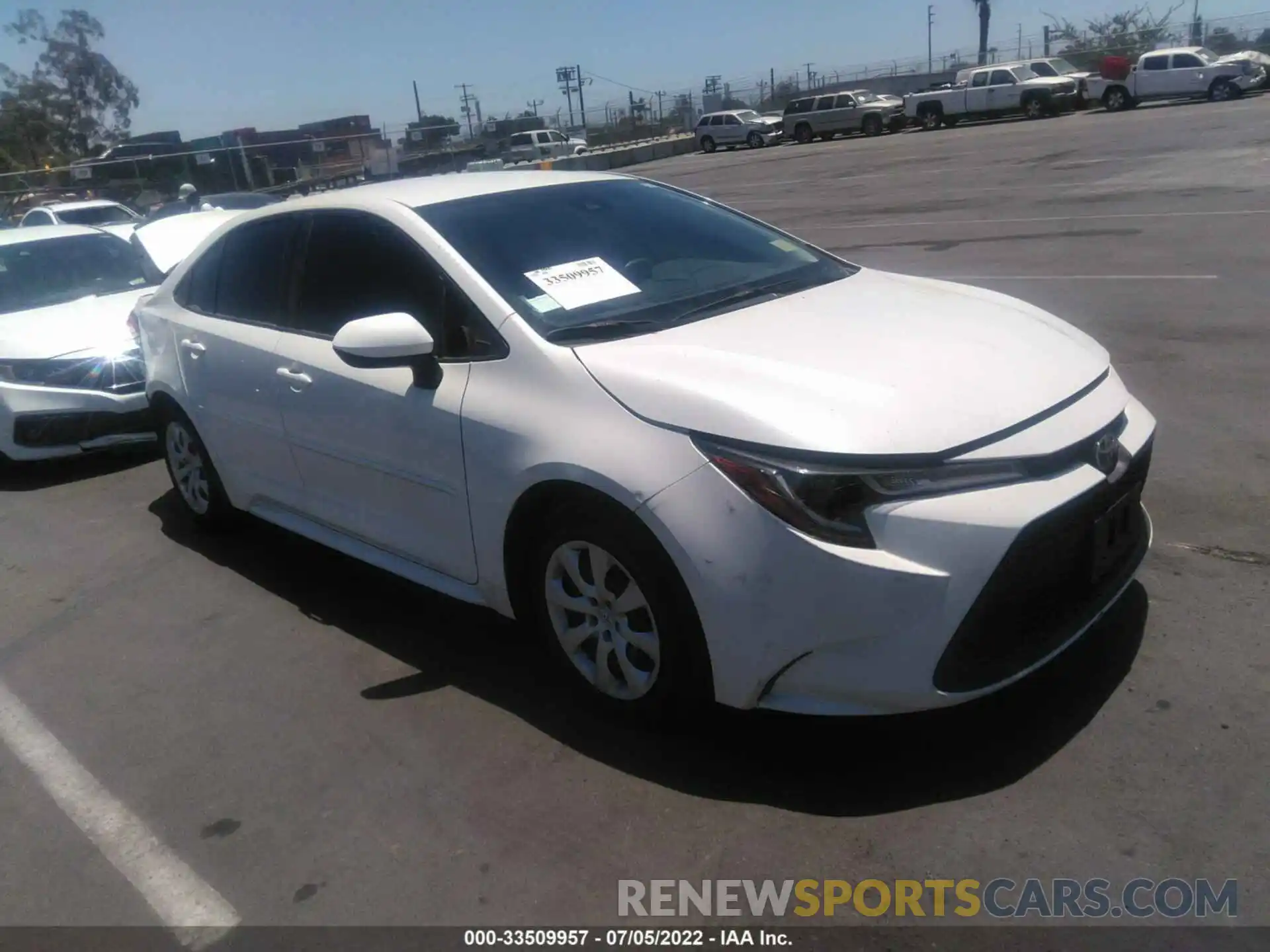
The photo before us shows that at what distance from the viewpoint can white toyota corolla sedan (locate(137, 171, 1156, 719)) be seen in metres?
2.88

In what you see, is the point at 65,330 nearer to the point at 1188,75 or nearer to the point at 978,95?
the point at 1188,75

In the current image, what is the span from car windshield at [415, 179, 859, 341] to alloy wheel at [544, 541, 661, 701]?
2.45ft

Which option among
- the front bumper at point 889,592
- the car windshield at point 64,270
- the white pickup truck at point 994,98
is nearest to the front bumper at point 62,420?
the car windshield at point 64,270

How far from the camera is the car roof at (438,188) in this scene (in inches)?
171

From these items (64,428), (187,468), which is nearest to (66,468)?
(64,428)

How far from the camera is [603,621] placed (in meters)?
3.43

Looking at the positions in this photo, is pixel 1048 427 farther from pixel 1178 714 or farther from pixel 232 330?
pixel 232 330

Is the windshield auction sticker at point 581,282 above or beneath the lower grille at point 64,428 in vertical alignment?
above

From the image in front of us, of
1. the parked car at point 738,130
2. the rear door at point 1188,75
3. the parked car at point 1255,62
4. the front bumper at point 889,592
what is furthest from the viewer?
the parked car at point 738,130

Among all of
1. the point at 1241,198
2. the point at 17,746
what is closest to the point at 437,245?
the point at 17,746

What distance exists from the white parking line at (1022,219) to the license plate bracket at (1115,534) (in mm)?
10407

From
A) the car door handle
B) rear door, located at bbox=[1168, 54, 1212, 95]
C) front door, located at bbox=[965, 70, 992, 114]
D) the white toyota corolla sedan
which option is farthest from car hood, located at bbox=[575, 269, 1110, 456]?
front door, located at bbox=[965, 70, 992, 114]

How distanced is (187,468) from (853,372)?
3873mm

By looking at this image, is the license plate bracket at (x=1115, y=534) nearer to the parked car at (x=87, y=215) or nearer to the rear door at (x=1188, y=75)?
the parked car at (x=87, y=215)
